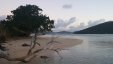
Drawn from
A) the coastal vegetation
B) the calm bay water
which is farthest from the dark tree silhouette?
the calm bay water

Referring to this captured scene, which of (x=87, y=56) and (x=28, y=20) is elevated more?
(x=28, y=20)

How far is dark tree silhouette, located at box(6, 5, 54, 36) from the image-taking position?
5431cm

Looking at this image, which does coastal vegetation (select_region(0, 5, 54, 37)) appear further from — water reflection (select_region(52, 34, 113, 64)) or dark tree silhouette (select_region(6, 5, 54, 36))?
water reflection (select_region(52, 34, 113, 64))

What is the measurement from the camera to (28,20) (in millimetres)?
55188

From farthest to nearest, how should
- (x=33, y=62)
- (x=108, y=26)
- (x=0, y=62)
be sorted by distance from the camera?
1. (x=108, y=26)
2. (x=33, y=62)
3. (x=0, y=62)

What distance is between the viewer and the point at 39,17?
5778cm

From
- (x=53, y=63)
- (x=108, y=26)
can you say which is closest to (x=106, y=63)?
(x=53, y=63)

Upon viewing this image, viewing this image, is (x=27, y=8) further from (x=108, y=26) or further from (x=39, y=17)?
(x=108, y=26)

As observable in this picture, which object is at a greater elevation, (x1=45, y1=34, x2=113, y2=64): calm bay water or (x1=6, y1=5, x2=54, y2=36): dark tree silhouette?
(x1=6, y1=5, x2=54, y2=36): dark tree silhouette

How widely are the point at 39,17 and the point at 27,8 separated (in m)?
4.09

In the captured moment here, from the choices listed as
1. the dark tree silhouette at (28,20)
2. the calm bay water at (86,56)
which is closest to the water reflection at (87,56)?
the calm bay water at (86,56)

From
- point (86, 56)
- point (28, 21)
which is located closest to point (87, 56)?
point (86, 56)

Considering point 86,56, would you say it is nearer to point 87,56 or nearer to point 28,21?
point 87,56

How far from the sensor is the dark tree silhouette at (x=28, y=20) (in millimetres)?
54312
